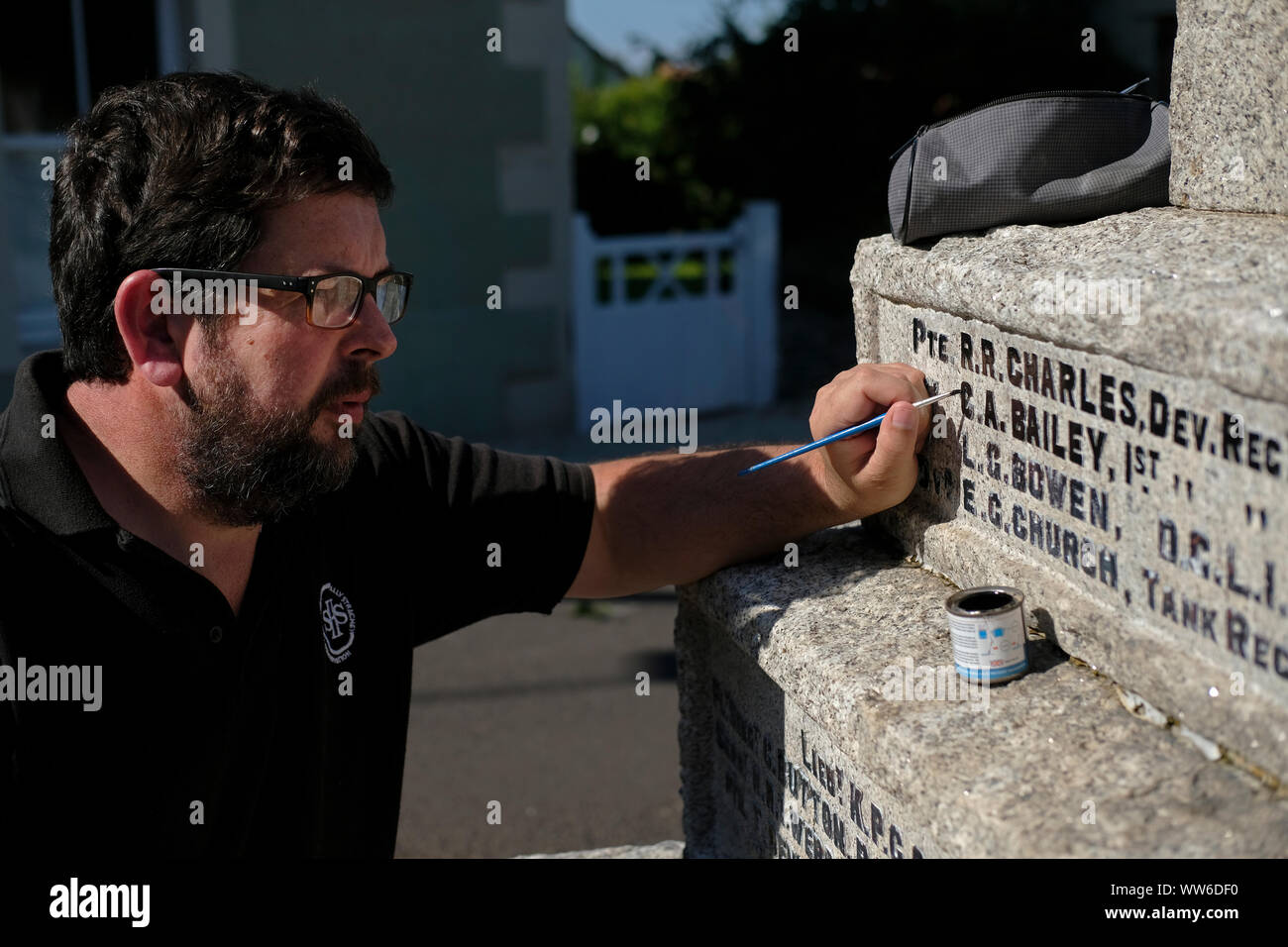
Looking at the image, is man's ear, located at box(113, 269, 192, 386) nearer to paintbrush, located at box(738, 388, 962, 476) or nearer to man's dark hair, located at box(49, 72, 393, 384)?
man's dark hair, located at box(49, 72, 393, 384)

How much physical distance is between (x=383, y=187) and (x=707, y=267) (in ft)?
22.2

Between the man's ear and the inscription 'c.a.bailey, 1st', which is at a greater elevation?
the man's ear

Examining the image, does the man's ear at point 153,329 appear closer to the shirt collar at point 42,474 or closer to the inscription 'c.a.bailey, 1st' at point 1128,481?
the shirt collar at point 42,474

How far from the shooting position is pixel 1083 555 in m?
1.74

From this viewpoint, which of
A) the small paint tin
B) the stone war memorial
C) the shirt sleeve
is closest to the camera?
the stone war memorial

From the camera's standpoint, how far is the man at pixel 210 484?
6.38 ft

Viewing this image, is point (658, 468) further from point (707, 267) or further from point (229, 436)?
point (707, 267)

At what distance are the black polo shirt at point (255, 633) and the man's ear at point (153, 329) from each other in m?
0.18

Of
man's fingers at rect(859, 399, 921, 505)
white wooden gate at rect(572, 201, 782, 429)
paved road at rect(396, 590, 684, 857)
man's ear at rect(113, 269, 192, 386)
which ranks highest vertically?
man's ear at rect(113, 269, 192, 386)

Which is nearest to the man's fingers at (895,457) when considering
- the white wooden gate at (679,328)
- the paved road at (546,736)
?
the paved road at (546,736)

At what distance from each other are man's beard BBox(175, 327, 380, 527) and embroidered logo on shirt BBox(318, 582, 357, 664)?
0.29m

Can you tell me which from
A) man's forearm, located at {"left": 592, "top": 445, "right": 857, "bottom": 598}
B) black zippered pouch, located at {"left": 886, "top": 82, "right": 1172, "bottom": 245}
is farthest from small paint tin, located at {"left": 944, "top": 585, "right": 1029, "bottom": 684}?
black zippered pouch, located at {"left": 886, "top": 82, "right": 1172, "bottom": 245}

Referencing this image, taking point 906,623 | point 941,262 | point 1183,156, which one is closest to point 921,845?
point 906,623

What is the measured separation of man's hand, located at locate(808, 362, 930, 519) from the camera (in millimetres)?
2072
